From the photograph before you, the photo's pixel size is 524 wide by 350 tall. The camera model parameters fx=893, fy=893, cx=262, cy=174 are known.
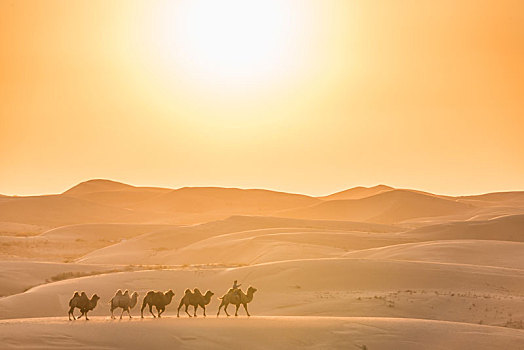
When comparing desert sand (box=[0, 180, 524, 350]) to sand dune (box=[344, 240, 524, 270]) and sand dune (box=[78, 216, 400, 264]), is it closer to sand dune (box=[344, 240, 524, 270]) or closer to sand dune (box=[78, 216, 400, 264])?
sand dune (box=[344, 240, 524, 270])

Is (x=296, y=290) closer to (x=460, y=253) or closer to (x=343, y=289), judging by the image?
(x=343, y=289)

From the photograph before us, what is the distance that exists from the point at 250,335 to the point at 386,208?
472ft

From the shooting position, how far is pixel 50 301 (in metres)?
29.3

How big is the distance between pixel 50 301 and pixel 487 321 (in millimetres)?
13989

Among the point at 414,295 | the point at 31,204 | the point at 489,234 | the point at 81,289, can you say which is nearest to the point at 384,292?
the point at 414,295

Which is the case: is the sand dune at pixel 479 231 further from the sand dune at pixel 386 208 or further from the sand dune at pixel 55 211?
the sand dune at pixel 55 211

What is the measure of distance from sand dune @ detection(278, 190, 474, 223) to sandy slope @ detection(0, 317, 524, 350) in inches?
5035

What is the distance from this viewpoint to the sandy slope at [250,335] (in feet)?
57.6

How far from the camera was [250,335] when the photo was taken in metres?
18.6

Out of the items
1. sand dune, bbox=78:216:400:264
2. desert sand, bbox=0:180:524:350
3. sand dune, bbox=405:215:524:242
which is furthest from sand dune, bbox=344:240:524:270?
sand dune, bbox=405:215:524:242

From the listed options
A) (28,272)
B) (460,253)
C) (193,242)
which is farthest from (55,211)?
(28,272)

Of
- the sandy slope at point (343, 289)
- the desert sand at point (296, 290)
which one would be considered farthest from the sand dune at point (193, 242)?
the sandy slope at point (343, 289)

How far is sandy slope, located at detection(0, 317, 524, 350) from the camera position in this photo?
17547mm

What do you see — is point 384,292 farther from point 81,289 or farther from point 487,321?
point 81,289
